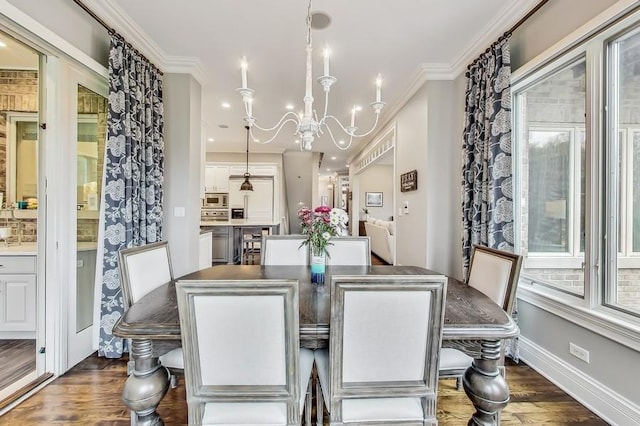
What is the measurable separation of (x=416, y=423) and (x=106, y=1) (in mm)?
3433

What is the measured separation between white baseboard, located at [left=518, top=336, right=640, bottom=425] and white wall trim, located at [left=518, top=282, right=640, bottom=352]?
0.32 m

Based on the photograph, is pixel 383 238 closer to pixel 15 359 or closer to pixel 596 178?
pixel 596 178

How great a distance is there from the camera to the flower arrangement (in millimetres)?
1858

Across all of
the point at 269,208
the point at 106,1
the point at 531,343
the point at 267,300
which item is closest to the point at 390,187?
the point at 269,208

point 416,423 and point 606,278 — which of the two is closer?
point 416,423

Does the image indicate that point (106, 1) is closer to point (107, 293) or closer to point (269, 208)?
point (107, 293)

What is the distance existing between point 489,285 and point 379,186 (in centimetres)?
885

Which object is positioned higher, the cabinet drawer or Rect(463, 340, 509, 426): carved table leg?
the cabinet drawer

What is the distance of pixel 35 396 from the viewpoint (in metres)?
1.93

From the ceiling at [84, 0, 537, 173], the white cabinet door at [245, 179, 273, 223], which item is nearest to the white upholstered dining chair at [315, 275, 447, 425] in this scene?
the ceiling at [84, 0, 537, 173]

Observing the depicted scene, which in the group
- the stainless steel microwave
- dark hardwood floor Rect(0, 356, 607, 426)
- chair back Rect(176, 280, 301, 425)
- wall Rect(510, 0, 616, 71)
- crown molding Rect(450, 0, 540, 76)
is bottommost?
dark hardwood floor Rect(0, 356, 607, 426)

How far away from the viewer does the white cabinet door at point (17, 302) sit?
255cm

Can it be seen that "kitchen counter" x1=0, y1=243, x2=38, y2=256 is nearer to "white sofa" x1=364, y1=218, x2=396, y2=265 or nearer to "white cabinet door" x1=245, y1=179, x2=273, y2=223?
"white sofa" x1=364, y1=218, x2=396, y2=265

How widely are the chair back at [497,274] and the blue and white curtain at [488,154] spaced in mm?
647
